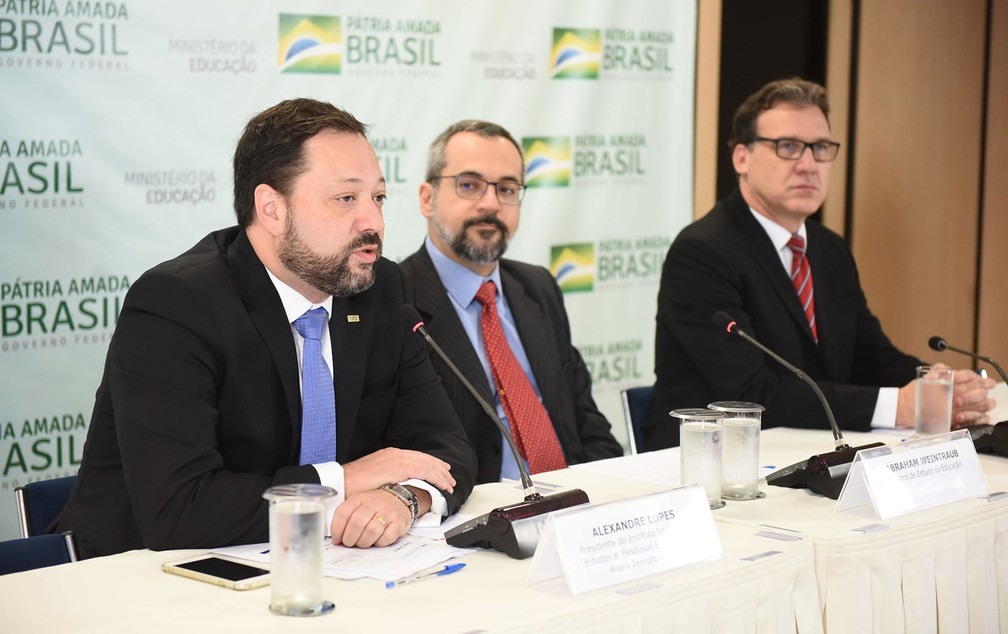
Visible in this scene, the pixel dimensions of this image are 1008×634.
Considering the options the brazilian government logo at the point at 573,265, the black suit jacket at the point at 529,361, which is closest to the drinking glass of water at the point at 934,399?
the black suit jacket at the point at 529,361

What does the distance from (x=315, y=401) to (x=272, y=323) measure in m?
0.18

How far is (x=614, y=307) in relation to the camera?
5.01 m

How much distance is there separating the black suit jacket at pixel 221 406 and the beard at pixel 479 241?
714 millimetres

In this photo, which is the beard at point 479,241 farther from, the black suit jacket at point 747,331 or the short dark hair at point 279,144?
the short dark hair at point 279,144

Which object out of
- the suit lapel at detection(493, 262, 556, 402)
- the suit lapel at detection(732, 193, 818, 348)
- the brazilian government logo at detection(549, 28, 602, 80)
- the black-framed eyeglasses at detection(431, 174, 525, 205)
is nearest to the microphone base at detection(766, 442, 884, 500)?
the suit lapel at detection(493, 262, 556, 402)

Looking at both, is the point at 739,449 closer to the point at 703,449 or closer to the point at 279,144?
the point at 703,449

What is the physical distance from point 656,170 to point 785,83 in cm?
138

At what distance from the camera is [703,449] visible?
221 centimetres

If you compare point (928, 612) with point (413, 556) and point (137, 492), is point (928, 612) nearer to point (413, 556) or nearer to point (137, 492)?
A: point (413, 556)

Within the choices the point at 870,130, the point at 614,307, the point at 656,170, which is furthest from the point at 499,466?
the point at 870,130

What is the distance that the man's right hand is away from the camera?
2.14m

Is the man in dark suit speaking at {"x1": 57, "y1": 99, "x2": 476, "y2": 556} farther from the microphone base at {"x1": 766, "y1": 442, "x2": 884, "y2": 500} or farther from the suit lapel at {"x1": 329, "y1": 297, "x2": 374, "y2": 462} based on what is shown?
the microphone base at {"x1": 766, "y1": 442, "x2": 884, "y2": 500}

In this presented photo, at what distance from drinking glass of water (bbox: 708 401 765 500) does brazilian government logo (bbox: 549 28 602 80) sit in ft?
8.96

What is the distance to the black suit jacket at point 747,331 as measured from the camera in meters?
3.29
